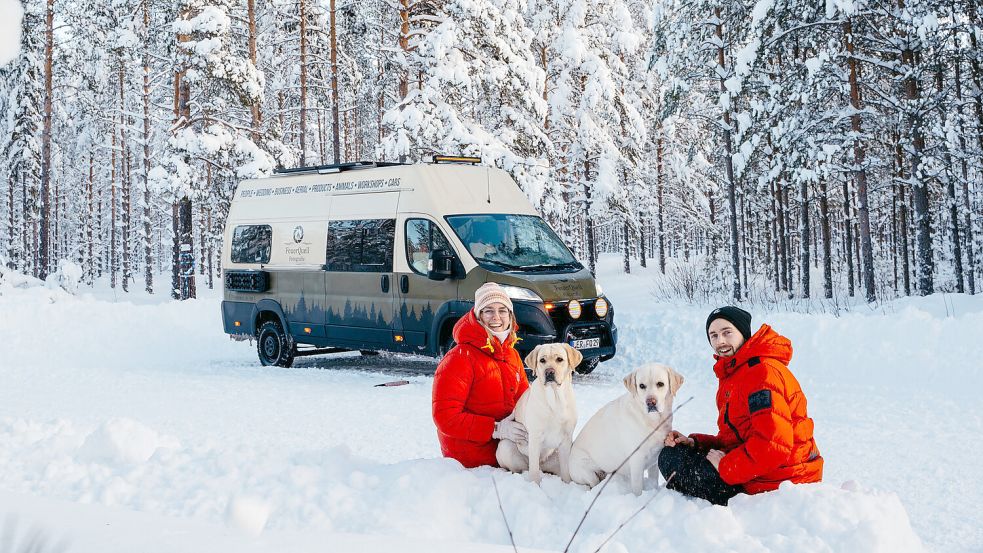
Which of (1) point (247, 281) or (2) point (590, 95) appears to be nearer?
(1) point (247, 281)

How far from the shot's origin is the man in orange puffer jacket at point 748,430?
3.90m

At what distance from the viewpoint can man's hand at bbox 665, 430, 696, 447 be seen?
4281mm

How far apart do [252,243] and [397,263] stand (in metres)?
3.55

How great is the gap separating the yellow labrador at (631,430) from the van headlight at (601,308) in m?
6.01

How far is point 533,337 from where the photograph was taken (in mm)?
9758

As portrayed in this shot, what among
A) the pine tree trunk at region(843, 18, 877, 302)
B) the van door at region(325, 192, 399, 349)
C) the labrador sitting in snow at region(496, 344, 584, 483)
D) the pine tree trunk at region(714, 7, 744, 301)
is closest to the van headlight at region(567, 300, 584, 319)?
the van door at region(325, 192, 399, 349)

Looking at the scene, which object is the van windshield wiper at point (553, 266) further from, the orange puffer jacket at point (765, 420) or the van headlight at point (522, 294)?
the orange puffer jacket at point (765, 420)

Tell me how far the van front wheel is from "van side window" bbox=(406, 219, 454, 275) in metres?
3.11

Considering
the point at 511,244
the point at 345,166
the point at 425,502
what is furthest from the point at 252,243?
the point at 425,502

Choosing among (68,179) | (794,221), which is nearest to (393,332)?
(794,221)

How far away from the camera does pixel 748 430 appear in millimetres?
4109

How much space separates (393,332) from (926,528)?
25.0 ft

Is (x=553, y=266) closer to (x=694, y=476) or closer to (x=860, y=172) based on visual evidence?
(x=694, y=476)

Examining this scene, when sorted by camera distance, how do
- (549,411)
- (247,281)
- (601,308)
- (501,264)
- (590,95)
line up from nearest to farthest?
(549,411) → (501,264) → (601,308) → (247,281) → (590,95)
